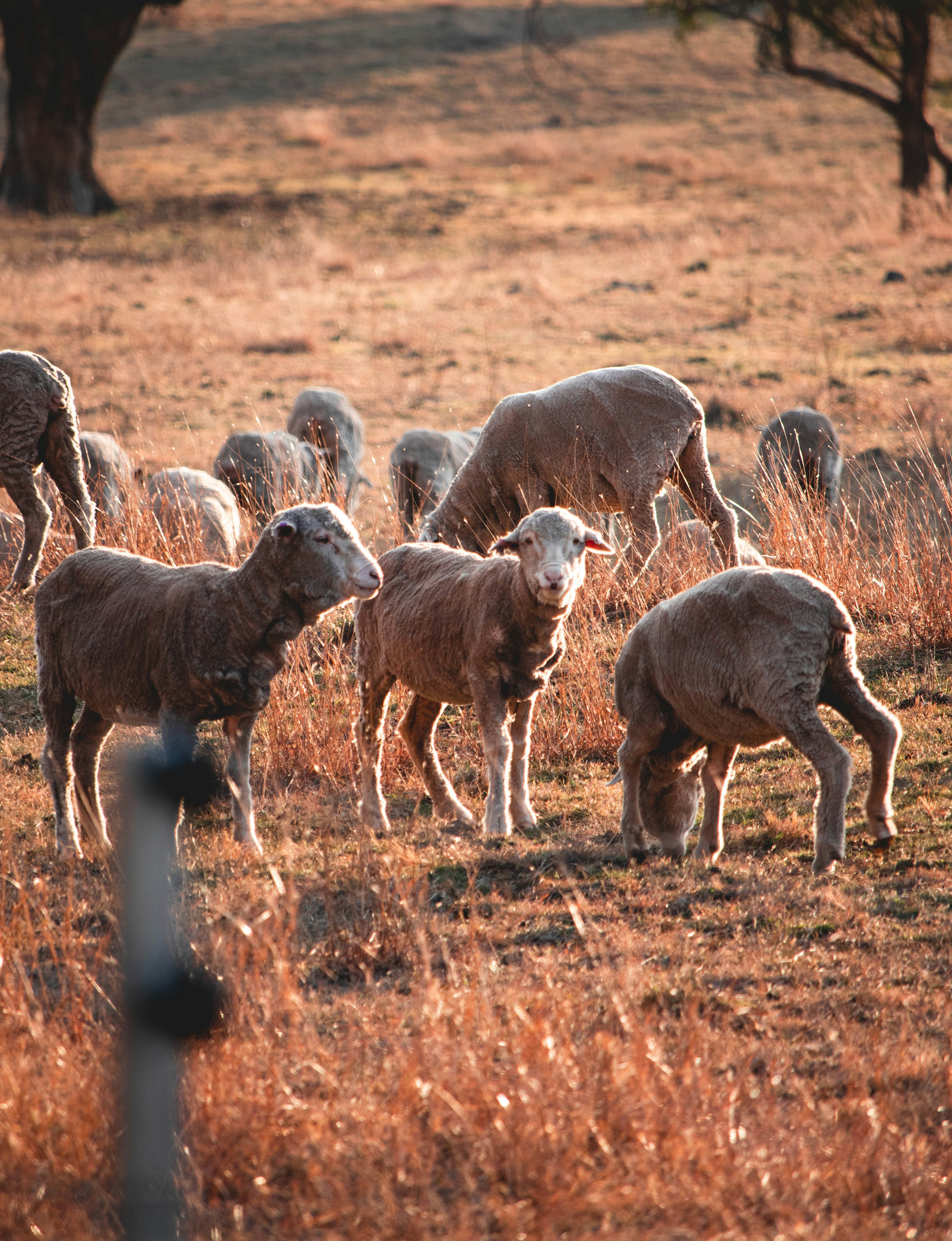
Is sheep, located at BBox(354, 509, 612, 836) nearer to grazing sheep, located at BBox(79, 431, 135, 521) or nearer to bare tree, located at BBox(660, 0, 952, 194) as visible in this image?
grazing sheep, located at BBox(79, 431, 135, 521)

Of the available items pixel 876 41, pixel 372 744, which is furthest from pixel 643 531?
pixel 876 41

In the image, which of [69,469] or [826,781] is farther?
[69,469]

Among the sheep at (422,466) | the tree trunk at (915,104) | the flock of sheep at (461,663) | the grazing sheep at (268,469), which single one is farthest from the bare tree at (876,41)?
the flock of sheep at (461,663)

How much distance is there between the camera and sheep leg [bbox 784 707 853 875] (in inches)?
188

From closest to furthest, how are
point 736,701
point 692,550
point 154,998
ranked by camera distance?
point 154,998 → point 736,701 → point 692,550

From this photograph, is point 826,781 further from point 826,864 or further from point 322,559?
point 322,559

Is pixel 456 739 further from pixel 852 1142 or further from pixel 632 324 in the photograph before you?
pixel 632 324

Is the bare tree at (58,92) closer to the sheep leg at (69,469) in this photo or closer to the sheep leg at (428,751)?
the sheep leg at (69,469)

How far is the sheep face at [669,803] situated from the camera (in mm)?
5570

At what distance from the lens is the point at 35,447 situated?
8484 mm

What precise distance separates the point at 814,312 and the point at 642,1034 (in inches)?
699

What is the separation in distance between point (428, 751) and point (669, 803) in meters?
1.30

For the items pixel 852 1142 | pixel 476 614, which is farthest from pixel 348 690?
pixel 852 1142

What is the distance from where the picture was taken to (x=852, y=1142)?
3.28 m
